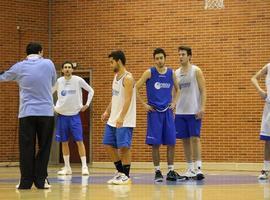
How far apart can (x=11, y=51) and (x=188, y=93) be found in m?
8.20

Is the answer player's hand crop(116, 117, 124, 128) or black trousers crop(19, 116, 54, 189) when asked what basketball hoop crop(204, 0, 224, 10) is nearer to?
player's hand crop(116, 117, 124, 128)

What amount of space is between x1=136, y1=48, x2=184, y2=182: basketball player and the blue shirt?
1.99 metres

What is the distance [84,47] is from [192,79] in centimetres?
763

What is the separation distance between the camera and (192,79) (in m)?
11.5

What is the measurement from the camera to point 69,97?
1373 centimetres

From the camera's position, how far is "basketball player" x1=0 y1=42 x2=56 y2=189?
9312mm

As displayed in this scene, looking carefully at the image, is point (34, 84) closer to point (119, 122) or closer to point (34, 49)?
point (34, 49)

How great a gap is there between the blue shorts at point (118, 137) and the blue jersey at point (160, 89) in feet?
2.49

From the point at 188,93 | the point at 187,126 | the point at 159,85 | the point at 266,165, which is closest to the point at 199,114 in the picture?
the point at 187,126

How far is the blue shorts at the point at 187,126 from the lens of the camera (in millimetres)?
11367

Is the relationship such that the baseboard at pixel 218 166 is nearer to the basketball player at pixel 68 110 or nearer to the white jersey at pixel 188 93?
the basketball player at pixel 68 110

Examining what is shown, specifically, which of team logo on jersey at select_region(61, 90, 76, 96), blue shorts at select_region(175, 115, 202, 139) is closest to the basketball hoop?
team logo on jersey at select_region(61, 90, 76, 96)

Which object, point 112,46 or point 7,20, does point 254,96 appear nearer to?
point 112,46

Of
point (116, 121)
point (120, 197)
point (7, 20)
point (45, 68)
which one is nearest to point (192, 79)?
point (116, 121)
